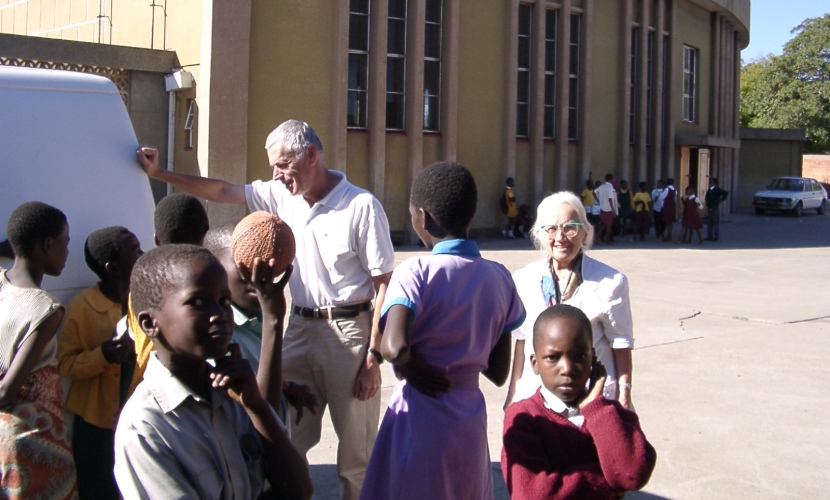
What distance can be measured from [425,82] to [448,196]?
17704 millimetres

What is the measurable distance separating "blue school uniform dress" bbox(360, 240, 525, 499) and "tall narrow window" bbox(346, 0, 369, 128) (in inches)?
635

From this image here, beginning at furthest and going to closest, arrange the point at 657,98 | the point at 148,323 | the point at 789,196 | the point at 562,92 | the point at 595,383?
the point at 789,196
the point at 657,98
the point at 562,92
the point at 595,383
the point at 148,323

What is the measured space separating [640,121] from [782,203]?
420 inches

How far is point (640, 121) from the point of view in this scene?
26.5 metres

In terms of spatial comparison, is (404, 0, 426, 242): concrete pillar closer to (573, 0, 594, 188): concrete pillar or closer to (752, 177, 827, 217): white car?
(573, 0, 594, 188): concrete pillar

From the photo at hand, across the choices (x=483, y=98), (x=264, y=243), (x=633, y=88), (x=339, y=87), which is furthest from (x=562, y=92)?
(x=264, y=243)

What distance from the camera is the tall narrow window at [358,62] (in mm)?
19020

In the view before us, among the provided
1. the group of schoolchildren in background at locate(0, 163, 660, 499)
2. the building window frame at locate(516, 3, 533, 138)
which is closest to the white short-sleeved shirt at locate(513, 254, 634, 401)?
the group of schoolchildren in background at locate(0, 163, 660, 499)

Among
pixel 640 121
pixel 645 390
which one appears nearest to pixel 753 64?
pixel 640 121

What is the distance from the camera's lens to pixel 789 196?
3397 centimetres

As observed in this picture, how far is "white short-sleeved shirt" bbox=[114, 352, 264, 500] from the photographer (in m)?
2.04

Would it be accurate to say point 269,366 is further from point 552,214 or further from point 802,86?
point 802,86

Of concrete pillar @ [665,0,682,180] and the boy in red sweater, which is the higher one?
concrete pillar @ [665,0,682,180]

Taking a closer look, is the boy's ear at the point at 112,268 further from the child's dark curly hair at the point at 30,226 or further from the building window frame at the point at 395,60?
the building window frame at the point at 395,60
